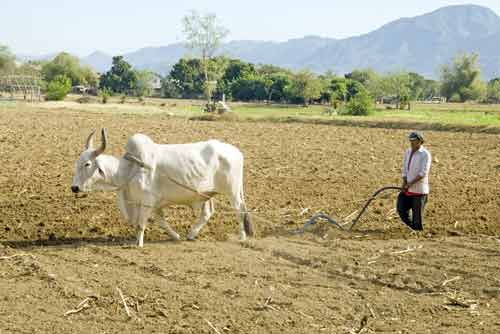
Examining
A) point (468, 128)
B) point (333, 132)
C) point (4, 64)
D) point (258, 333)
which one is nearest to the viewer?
point (258, 333)

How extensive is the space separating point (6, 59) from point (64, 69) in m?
8.69

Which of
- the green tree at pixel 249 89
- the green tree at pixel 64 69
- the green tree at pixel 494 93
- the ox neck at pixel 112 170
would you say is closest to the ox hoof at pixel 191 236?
the ox neck at pixel 112 170

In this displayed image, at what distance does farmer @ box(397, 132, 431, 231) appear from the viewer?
400 inches

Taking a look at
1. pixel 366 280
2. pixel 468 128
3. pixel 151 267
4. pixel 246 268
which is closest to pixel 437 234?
pixel 366 280

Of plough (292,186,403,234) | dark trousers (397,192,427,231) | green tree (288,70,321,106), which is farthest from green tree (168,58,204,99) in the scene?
dark trousers (397,192,427,231)

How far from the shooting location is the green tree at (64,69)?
309 ft

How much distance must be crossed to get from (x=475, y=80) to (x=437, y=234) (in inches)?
3333

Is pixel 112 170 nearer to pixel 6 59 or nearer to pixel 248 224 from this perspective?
pixel 248 224

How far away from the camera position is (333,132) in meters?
29.5

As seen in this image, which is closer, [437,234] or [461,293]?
[461,293]

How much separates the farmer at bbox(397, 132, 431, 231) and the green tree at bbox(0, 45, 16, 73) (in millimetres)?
84070

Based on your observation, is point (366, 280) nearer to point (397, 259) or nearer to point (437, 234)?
point (397, 259)

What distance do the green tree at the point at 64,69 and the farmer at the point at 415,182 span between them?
291ft

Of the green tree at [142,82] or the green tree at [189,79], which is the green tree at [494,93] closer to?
the green tree at [189,79]
